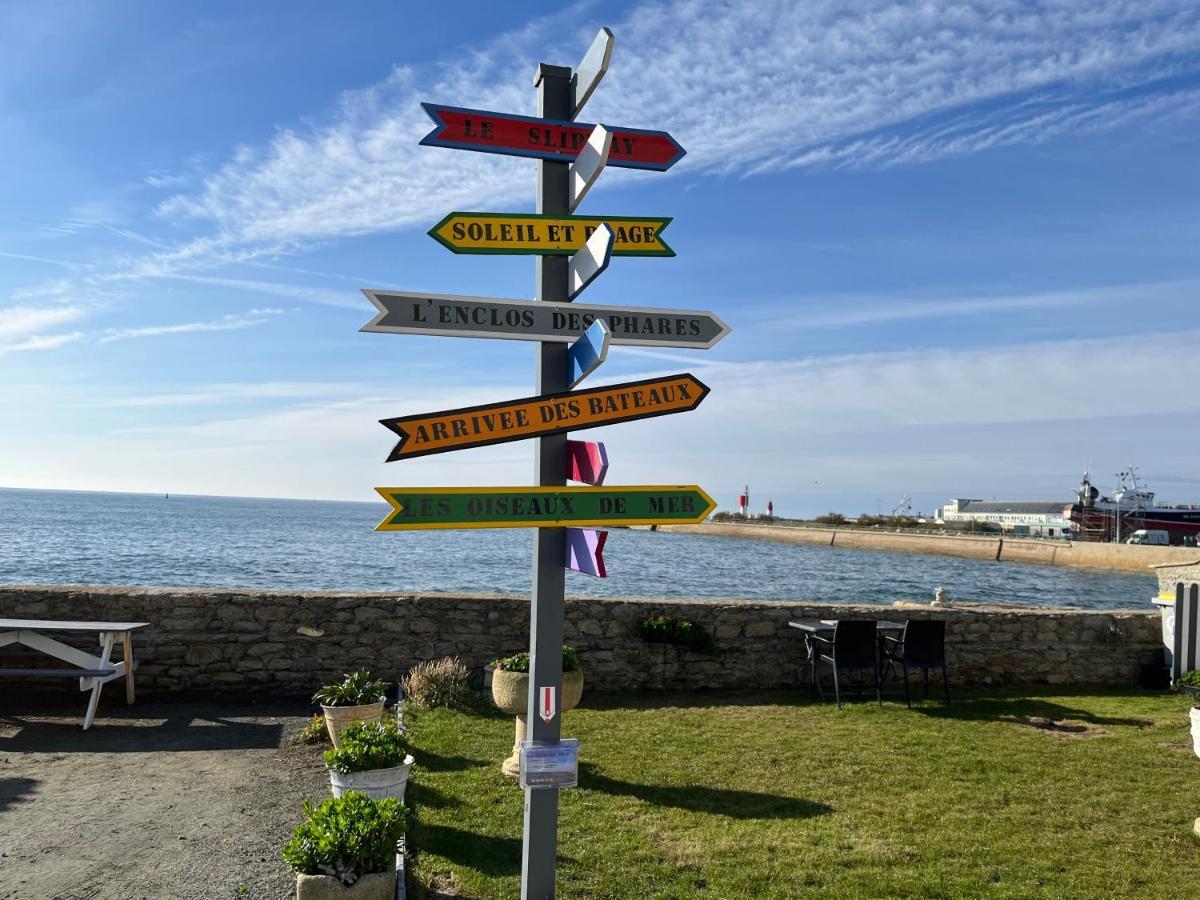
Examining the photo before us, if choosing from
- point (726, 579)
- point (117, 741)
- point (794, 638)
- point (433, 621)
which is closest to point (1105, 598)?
point (726, 579)

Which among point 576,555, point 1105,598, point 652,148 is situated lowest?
point 1105,598

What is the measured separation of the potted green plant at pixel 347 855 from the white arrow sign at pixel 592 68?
10.6ft

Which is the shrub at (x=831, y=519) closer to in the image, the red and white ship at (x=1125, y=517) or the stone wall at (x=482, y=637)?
the red and white ship at (x=1125, y=517)

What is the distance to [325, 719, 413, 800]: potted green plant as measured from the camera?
4.77 metres

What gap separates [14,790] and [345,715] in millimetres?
2018

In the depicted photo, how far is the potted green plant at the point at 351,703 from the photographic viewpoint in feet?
20.6

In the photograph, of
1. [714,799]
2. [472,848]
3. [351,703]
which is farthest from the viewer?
[351,703]

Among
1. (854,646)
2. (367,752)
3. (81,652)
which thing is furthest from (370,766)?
(854,646)

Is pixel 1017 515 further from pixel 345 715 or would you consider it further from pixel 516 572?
pixel 345 715

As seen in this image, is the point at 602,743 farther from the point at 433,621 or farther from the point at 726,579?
the point at 726,579

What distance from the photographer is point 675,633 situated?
28.6 ft

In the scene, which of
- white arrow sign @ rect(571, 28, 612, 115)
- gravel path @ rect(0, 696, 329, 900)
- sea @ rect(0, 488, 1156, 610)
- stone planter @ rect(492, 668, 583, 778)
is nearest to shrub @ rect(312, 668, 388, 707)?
gravel path @ rect(0, 696, 329, 900)

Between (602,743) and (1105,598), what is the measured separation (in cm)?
3972

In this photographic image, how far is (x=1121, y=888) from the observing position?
4230 millimetres
